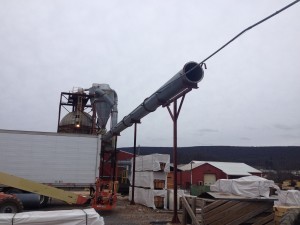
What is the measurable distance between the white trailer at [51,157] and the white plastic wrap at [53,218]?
37.0 ft

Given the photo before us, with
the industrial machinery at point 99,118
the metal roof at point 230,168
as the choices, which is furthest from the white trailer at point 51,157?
the metal roof at point 230,168

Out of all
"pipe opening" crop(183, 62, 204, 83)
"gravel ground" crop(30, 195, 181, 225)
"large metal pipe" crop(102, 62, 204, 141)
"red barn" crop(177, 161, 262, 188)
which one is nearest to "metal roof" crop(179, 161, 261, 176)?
"red barn" crop(177, 161, 262, 188)

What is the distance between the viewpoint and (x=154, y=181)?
21250mm

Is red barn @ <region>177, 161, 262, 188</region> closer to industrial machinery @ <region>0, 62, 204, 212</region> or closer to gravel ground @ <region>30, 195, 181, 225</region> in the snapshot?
industrial machinery @ <region>0, 62, 204, 212</region>

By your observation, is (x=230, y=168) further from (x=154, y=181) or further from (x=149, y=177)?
(x=154, y=181)

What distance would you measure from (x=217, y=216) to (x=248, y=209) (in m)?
0.92

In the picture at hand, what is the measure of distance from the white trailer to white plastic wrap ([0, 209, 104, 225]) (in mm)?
11277

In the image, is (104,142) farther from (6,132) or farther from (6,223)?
(6,223)

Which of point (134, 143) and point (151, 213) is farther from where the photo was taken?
point (134, 143)

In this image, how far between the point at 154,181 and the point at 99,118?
14.5m

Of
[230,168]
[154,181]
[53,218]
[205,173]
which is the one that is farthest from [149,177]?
[230,168]

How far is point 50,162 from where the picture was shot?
19.2 m

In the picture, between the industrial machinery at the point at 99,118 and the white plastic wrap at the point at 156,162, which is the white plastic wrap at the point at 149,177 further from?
the industrial machinery at the point at 99,118

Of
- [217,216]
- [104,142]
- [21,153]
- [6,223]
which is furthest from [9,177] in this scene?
[104,142]
